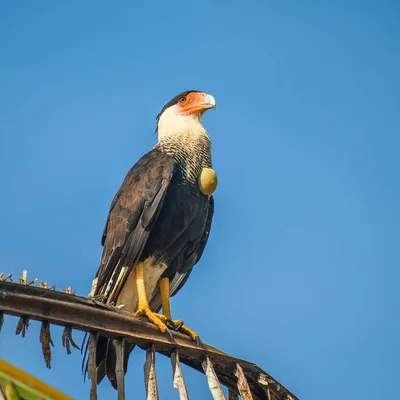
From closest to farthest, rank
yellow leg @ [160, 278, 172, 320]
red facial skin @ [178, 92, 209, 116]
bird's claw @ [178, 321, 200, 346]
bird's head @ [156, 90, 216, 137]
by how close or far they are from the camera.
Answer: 1. bird's claw @ [178, 321, 200, 346]
2. yellow leg @ [160, 278, 172, 320]
3. bird's head @ [156, 90, 216, 137]
4. red facial skin @ [178, 92, 209, 116]

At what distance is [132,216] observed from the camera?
619 centimetres

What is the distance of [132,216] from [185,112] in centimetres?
171

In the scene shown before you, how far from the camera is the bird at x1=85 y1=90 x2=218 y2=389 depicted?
604 cm

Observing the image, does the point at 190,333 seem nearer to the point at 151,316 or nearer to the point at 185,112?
the point at 151,316

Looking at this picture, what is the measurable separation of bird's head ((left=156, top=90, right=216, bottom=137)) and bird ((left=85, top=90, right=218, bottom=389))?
0.41m

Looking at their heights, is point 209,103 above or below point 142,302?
above

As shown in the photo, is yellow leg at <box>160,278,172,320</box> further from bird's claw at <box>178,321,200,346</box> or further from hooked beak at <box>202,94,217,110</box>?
A: hooked beak at <box>202,94,217,110</box>

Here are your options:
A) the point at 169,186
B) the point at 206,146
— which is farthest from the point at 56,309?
the point at 206,146

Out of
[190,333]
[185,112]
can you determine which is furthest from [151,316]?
[185,112]

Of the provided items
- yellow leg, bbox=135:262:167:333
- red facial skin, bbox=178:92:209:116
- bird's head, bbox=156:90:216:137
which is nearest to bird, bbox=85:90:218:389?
yellow leg, bbox=135:262:167:333

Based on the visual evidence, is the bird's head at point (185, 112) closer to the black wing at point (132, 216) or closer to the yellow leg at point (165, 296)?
the black wing at point (132, 216)

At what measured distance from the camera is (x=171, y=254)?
634cm

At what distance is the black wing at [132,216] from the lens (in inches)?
237

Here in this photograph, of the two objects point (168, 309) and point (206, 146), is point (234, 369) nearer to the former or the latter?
point (168, 309)
